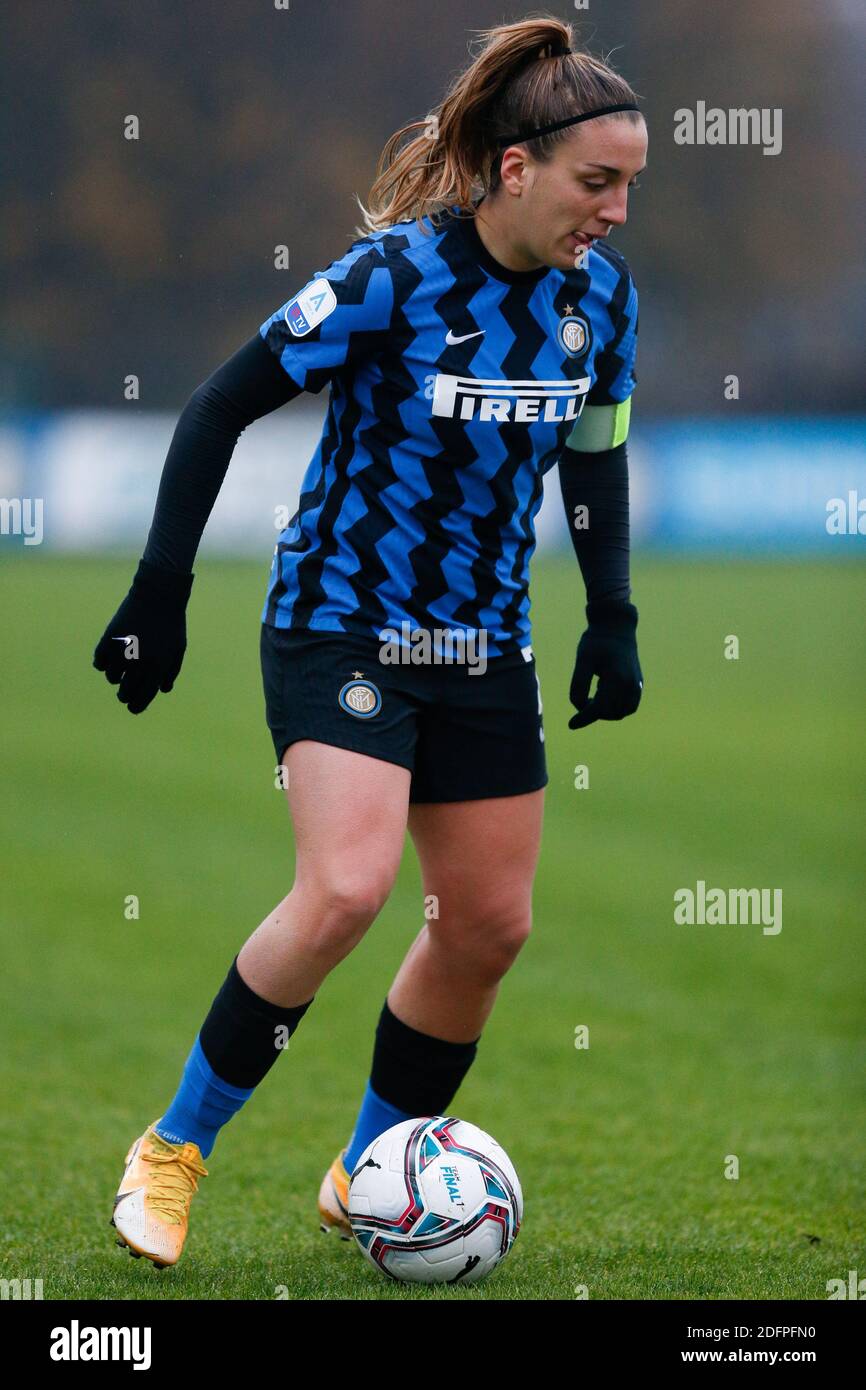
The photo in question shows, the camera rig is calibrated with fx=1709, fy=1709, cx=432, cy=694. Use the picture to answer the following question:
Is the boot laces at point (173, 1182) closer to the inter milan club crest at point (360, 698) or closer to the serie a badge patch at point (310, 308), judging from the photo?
the inter milan club crest at point (360, 698)

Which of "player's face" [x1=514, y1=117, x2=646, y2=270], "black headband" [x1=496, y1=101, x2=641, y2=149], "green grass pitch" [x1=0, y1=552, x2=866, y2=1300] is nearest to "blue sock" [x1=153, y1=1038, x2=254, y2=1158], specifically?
"green grass pitch" [x1=0, y1=552, x2=866, y2=1300]

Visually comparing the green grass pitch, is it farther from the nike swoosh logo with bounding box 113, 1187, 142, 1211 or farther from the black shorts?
the black shorts

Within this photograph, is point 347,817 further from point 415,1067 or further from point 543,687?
point 543,687

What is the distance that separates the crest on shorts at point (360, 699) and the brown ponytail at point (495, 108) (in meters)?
0.75

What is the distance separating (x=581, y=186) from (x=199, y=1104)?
5.06 feet

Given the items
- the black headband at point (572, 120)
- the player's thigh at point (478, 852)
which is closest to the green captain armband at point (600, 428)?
the black headband at point (572, 120)

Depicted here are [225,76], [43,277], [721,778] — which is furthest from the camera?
[43,277]

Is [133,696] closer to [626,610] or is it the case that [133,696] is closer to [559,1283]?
[626,610]

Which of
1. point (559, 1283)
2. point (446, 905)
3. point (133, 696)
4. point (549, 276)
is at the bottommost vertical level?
point (559, 1283)

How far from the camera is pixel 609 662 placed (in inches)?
122

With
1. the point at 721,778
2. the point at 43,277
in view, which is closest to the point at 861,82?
the point at 43,277

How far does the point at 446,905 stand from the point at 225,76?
19844mm

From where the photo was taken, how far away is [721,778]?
379 inches

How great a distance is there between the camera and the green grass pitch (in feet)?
9.79
